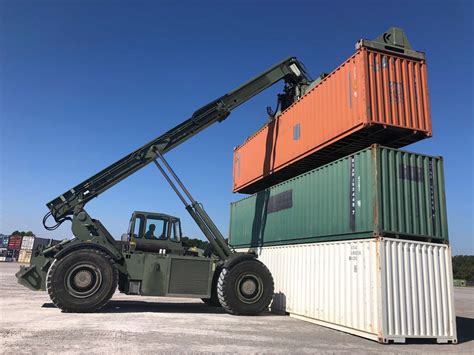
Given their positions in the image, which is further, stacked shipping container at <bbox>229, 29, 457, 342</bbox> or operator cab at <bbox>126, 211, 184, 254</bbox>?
operator cab at <bbox>126, 211, 184, 254</bbox>

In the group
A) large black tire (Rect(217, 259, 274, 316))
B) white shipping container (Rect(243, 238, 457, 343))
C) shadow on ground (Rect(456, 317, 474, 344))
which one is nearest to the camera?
white shipping container (Rect(243, 238, 457, 343))

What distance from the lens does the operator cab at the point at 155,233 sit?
12.5 meters

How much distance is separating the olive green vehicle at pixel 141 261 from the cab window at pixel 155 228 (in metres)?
0.03

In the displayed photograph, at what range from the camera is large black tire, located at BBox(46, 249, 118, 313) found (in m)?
10.6

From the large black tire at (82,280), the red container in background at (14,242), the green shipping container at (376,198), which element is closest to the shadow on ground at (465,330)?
the green shipping container at (376,198)

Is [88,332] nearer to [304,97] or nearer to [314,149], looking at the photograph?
[314,149]

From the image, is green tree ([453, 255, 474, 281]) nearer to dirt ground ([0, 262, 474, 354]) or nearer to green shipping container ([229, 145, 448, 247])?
dirt ground ([0, 262, 474, 354])

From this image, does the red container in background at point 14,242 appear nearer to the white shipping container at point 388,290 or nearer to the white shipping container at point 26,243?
the white shipping container at point 26,243

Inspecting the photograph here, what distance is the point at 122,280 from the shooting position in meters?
12.0

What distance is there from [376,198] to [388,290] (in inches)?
85.9

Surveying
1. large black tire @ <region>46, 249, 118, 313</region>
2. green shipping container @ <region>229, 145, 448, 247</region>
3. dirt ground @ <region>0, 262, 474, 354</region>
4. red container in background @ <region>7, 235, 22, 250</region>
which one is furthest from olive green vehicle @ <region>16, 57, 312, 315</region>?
red container in background @ <region>7, 235, 22, 250</region>

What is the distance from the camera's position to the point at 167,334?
8281 millimetres

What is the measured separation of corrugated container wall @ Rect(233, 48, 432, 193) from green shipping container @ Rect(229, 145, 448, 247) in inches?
31.0

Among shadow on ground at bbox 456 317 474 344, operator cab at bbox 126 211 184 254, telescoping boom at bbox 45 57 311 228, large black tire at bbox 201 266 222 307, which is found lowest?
shadow on ground at bbox 456 317 474 344
